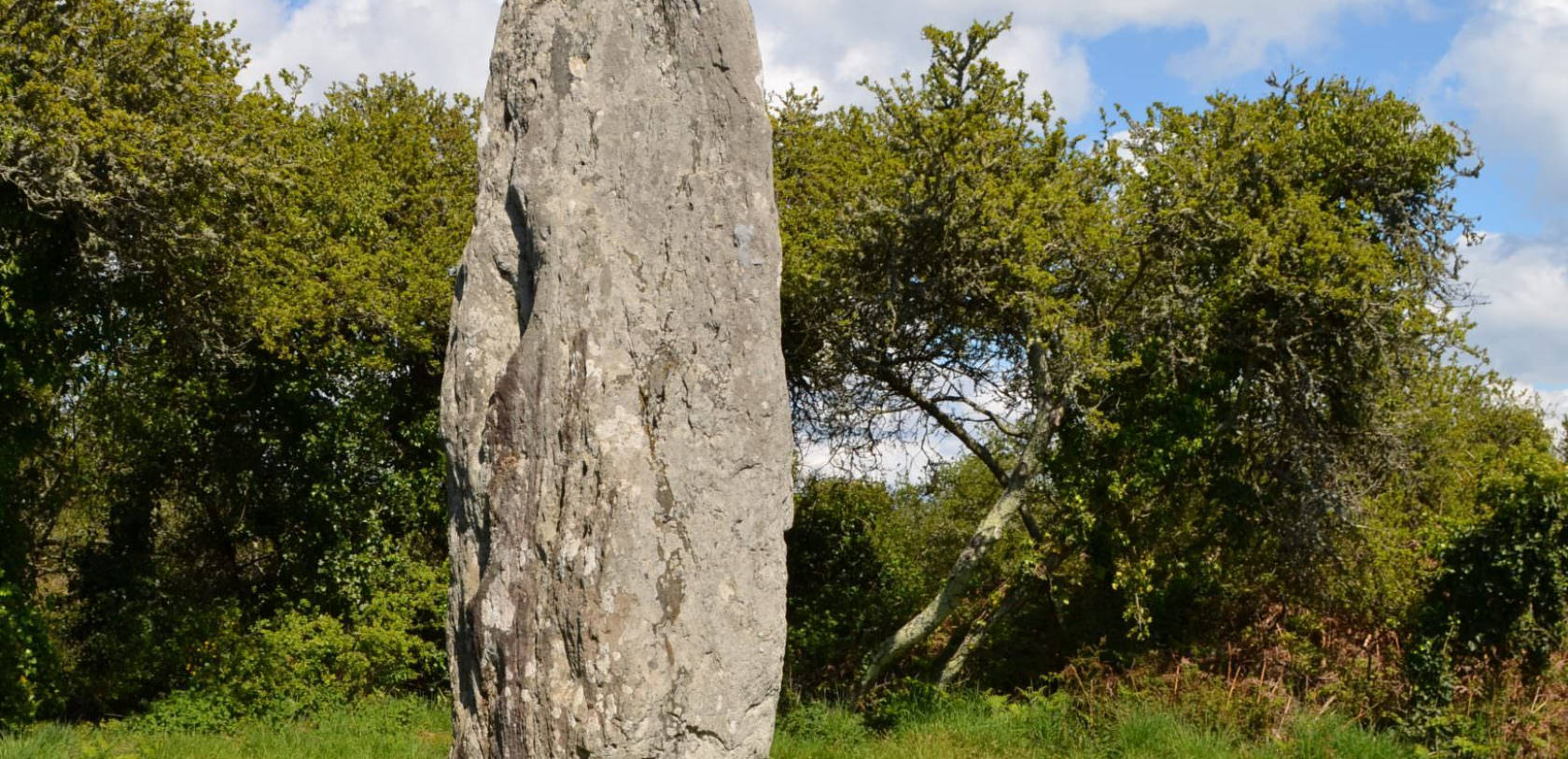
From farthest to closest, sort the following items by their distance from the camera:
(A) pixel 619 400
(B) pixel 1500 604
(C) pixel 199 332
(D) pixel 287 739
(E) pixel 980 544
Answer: (C) pixel 199 332 → (E) pixel 980 544 → (B) pixel 1500 604 → (D) pixel 287 739 → (A) pixel 619 400

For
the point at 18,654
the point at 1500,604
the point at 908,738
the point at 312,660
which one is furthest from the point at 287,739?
the point at 1500,604

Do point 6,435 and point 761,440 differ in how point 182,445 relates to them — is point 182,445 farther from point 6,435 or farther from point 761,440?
point 761,440

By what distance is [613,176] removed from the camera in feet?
17.9

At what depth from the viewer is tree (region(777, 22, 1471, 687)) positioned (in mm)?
10820

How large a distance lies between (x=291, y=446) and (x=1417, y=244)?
11.8 meters

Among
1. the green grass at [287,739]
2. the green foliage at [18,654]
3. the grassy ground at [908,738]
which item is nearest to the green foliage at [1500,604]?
the grassy ground at [908,738]

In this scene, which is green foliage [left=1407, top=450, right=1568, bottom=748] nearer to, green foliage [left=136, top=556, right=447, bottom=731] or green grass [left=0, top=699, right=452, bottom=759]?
green grass [left=0, top=699, right=452, bottom=759]

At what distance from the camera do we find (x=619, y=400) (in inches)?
204

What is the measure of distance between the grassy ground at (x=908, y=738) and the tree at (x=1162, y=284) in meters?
1.43

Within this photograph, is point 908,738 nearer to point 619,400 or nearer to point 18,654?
point 619,400

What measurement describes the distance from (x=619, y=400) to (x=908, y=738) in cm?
580

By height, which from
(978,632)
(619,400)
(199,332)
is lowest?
(978,632)

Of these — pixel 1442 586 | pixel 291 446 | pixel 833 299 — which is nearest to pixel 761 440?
pixel 833 299

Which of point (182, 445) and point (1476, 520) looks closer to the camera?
point (1476, 520)
